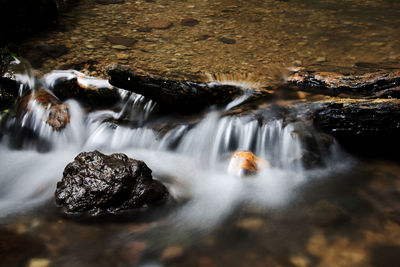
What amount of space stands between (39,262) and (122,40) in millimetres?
4332

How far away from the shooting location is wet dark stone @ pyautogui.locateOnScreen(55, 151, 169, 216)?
2.74 m

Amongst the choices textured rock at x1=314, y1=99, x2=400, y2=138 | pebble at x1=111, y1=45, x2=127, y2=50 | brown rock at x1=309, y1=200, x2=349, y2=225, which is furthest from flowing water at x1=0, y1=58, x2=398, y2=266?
pebble at x1=111, y1=45, x2=127, y2=50

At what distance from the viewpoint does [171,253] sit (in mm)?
2451

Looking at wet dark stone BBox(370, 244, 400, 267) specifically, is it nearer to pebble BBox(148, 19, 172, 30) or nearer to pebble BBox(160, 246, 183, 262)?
pebble BBox(160, 246, 183, 262)

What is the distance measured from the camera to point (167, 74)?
4.17 metres

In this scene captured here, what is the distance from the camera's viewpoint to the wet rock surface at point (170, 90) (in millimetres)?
3930

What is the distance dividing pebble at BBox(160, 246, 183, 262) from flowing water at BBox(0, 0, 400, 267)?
15mm

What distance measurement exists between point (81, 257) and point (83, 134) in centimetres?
202

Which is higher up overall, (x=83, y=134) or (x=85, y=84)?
(x=85, y=84)

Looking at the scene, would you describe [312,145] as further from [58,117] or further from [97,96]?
[58,117]

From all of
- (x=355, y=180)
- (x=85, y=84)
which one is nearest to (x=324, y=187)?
(x=355, y=180)

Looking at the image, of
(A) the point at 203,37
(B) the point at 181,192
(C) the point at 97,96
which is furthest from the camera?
(A) the point at 203,37

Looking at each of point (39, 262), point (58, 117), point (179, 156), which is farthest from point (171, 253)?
point (58, 117)

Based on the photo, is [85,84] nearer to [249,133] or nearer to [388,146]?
[249,133]
